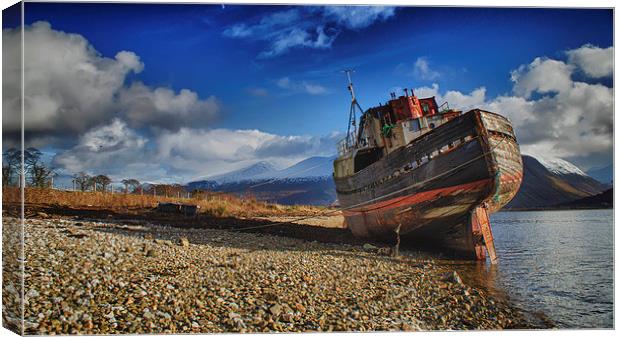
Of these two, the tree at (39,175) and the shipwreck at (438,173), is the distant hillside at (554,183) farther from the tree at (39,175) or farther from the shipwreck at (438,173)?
the tree at (39,175)

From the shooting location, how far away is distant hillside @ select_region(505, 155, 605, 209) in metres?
7.76

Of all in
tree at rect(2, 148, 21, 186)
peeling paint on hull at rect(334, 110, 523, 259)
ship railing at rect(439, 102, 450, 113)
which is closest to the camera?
tree at rect(2, 148, 21, 186)

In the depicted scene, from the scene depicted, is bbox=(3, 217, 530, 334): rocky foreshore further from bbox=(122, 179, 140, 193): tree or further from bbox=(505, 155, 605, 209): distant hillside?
bbox=(505, 155, 605, 209): distant hillside

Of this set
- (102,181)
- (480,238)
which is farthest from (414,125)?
(102,181)

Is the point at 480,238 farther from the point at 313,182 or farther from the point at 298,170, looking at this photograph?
the point at 313,182

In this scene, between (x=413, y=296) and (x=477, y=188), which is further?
(x=477, y=188)

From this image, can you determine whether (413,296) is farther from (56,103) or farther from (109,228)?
(109,228)

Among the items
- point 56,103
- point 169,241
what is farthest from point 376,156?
point 56,103

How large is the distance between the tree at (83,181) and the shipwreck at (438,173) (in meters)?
5.62

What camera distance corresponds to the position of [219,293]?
604cm

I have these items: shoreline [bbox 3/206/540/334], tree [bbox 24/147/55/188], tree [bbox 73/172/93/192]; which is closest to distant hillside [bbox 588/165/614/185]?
shoreline [bbox 3/206/540/334]

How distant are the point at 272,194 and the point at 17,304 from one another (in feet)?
24.5

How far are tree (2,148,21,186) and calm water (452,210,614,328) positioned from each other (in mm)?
8617

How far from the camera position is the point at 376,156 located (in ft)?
42.0
